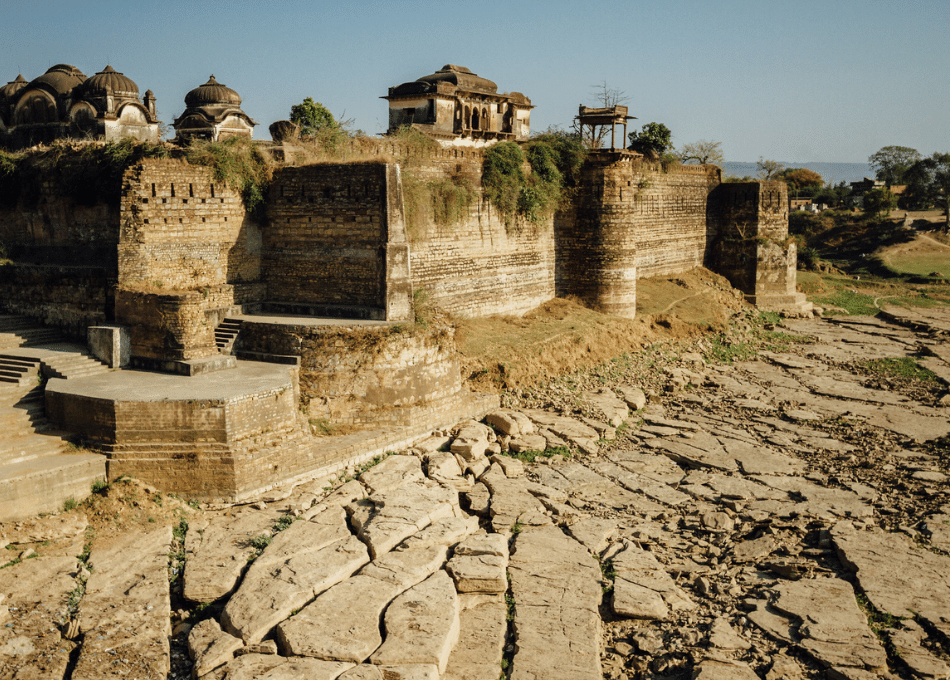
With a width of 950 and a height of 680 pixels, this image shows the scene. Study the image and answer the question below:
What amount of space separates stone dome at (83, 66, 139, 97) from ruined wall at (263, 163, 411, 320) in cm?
885

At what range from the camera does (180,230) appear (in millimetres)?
11930

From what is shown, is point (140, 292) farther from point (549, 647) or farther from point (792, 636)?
point (792, 636)

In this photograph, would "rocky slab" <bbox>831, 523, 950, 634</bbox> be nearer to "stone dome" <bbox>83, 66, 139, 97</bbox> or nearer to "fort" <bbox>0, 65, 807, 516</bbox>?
"fort" <bbox>0, 65, 807, 516</bbox>

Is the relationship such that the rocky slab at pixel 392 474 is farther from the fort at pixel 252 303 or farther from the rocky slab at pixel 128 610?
the rocky slab at pixel 128 610

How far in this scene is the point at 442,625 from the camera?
22.6 ft

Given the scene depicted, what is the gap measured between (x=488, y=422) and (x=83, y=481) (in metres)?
5.46

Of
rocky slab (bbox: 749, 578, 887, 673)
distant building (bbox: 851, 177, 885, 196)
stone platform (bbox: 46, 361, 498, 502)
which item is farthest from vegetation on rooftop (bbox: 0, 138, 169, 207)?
distant building (bbox: 851, 177, 885, 196)

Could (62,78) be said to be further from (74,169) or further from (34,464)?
(34,464)

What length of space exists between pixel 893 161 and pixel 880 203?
1765cm

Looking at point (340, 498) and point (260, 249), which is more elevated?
point (260, 249)

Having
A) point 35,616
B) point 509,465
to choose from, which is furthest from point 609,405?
point 35,616

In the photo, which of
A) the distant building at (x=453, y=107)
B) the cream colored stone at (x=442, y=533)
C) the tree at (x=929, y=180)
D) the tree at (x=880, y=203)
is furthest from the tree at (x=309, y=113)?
the tree at (x=929, y=180)

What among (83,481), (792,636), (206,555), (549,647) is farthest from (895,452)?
(83,481)

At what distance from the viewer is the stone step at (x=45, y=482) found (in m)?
8.49
